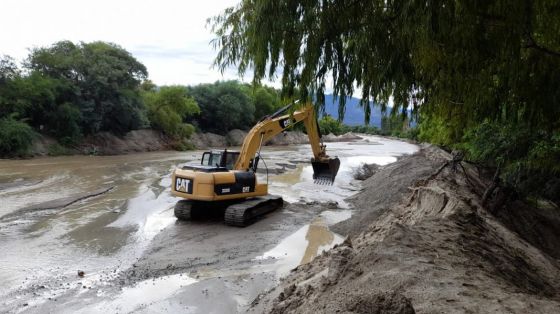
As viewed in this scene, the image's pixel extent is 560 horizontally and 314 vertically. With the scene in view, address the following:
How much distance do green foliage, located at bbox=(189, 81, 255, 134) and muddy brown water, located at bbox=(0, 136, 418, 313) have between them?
3981 centimetres

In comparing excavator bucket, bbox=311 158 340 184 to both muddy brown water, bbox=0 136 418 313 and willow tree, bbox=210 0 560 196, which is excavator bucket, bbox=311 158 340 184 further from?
willow tree, bbox=210 0 560 196

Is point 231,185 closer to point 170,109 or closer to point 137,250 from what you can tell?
point 137,250

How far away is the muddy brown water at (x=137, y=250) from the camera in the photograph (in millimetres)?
7102

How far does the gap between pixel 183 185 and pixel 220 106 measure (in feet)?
152

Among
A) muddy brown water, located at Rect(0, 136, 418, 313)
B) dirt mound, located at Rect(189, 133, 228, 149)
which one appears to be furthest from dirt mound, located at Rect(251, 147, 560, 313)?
dirt mound, located at Rect(189, 133, 228, 149)

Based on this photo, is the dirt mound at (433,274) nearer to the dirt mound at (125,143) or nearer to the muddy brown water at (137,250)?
the muddy brown water at (137,250)

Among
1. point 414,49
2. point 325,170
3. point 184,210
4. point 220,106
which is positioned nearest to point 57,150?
point 220,106

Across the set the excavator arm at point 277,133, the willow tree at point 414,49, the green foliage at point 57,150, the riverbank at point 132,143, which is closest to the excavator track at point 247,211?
the excavator arm at point 277,133

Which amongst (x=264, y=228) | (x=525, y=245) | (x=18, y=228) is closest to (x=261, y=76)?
(x=525, y=245)

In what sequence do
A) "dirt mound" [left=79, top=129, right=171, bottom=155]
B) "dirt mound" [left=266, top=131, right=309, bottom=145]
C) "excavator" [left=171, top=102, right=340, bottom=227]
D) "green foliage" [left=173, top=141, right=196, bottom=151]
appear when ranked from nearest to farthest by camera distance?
"excavator" [left=171, top=102, right=340, bottom=227] → "dirt mound" [left=79, top=129, right=171, bottom=155] → "green foliage" [left=173, top=141, right=196, bottom=151] → "dirt mound" [left=266, top=131, right=309, bottom=145]

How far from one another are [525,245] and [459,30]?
638 cm

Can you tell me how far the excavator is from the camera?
37.6 ft

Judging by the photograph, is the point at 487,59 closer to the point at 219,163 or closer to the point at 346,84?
the point at 346,84

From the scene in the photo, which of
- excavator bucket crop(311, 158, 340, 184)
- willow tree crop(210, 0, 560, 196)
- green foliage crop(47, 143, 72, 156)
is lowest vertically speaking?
green foliage crop(47, 143, 72, 156)
